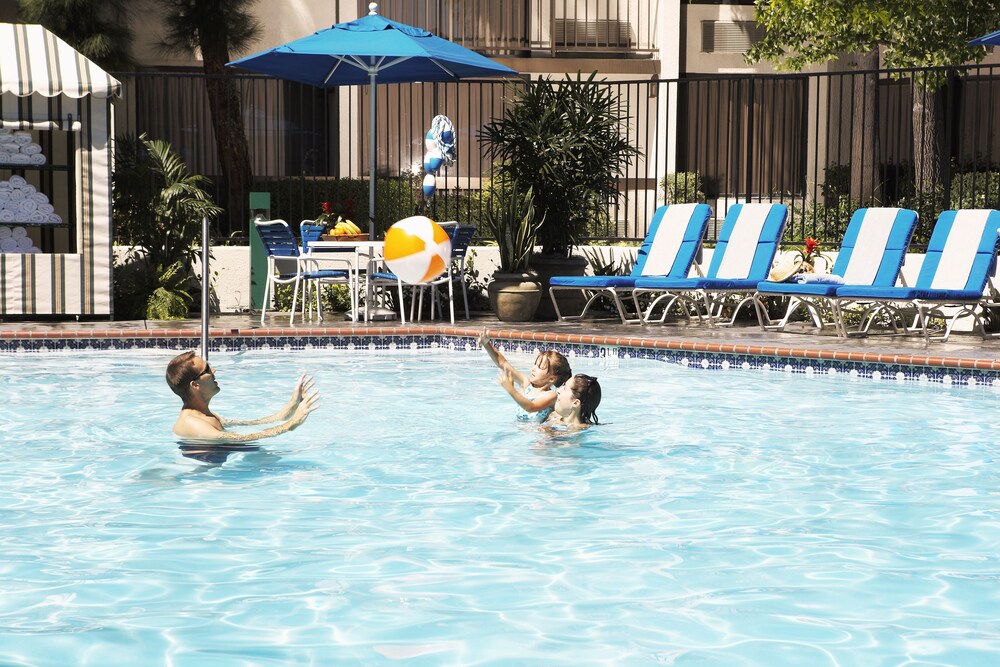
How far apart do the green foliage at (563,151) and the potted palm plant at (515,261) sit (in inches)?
12.2

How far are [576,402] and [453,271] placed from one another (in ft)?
20.9

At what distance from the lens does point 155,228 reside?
13328mm

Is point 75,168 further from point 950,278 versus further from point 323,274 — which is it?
point 950,278

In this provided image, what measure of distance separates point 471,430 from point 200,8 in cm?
1155

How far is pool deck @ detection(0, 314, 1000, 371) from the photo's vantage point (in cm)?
1018

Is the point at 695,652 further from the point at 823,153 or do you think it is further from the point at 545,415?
the point at 823,153

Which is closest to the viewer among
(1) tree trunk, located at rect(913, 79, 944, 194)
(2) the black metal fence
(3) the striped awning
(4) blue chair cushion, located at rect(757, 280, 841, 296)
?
(4) blue chair cushion, located at rect(757, 280, 841, 296)

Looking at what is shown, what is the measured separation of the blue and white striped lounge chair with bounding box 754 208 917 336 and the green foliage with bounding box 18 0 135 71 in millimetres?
10113

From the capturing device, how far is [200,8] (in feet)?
58.4

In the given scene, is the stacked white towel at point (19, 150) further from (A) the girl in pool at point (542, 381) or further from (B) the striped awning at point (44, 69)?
(A) the girl in pool at point (542, 381)

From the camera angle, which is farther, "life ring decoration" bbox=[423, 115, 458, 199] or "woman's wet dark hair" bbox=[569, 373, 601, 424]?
"life ring decoration" bbox=[423, 115, 458, 199]

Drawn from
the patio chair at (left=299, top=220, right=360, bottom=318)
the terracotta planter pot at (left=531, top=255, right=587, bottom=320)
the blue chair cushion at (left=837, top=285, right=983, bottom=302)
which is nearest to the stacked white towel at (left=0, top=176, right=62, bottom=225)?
the patio chair at (left=299, top=220, right=360, bottom=318)

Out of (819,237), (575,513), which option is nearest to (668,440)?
(575,513)

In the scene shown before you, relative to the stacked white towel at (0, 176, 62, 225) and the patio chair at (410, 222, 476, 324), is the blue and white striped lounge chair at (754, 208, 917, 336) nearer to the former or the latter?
the patio chair at (410, 222, 476, 324)
